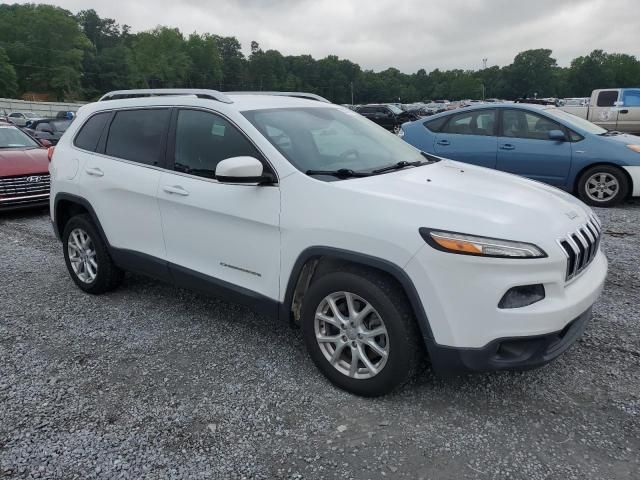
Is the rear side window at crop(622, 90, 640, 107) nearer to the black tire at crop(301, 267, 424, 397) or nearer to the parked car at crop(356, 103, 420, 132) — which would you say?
the parked car at crop(356, 103, 420, 132)

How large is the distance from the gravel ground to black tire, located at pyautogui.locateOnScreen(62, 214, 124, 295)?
46 centimetres

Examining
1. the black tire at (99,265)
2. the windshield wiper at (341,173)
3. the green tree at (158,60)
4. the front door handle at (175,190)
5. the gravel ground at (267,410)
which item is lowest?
the gravel ground at (267,410)

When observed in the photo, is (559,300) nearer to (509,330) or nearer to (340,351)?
(509,330)

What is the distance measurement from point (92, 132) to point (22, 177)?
4.41m

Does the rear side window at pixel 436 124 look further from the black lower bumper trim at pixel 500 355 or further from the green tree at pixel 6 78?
the green tree at pixel 6 78

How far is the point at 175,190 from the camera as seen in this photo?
12.1ft

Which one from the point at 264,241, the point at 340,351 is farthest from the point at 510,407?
the point at 264,241

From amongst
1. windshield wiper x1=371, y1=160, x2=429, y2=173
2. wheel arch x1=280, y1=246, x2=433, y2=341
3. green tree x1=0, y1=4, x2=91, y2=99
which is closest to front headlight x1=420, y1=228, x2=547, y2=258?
wheel arch x1=280, y1=246, x2=433, y2=341

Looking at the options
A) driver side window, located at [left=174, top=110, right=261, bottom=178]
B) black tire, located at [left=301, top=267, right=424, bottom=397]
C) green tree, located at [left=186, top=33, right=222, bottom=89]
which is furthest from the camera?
green tree, located at [left=186, top=33, right=222, bottom=89]

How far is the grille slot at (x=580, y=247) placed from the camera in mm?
2667

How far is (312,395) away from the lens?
3.05m

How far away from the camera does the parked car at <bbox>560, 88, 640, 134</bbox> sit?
627 inches

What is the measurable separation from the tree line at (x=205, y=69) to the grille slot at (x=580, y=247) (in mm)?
92954

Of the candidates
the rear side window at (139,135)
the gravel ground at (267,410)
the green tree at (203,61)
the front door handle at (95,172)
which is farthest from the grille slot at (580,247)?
the green tree at (203,61)
